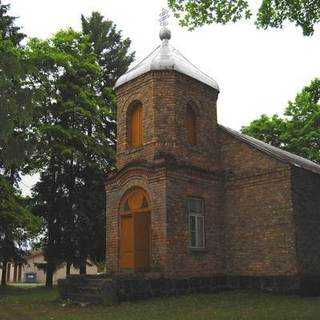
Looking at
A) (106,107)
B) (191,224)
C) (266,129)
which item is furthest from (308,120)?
(191,224)

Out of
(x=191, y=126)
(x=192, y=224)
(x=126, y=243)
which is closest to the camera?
(x=192, y=224)

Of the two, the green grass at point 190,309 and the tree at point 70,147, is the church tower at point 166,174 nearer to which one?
the green grass at point 190,309

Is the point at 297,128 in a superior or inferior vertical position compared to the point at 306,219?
superior

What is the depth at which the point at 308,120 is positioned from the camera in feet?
107

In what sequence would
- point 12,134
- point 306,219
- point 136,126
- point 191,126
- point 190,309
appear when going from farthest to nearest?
point 136,126, point 191,126, point 306,219, point 12,134, point 190,309

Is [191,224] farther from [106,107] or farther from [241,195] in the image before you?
[106,107]

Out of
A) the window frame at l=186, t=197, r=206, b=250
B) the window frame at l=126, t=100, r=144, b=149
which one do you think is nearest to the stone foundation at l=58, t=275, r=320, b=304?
the window frame at l=186, t=197, r=206, b=250

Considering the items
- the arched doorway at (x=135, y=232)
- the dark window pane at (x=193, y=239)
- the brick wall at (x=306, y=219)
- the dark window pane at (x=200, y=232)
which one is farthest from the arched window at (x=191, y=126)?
the brick wall at (x=306, y=219)

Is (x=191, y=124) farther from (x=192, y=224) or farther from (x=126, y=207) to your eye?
(x=126, y=207)

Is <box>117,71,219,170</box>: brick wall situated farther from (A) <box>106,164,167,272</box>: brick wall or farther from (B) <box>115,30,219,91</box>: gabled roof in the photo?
(A) <box>106,164,167,272</box>: brick wall

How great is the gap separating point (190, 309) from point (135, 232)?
15.9 ft

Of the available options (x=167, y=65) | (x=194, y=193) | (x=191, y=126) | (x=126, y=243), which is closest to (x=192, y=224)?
(x=194, y=193)

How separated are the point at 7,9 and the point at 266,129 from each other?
60.5ft

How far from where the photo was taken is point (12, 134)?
50.6ft
